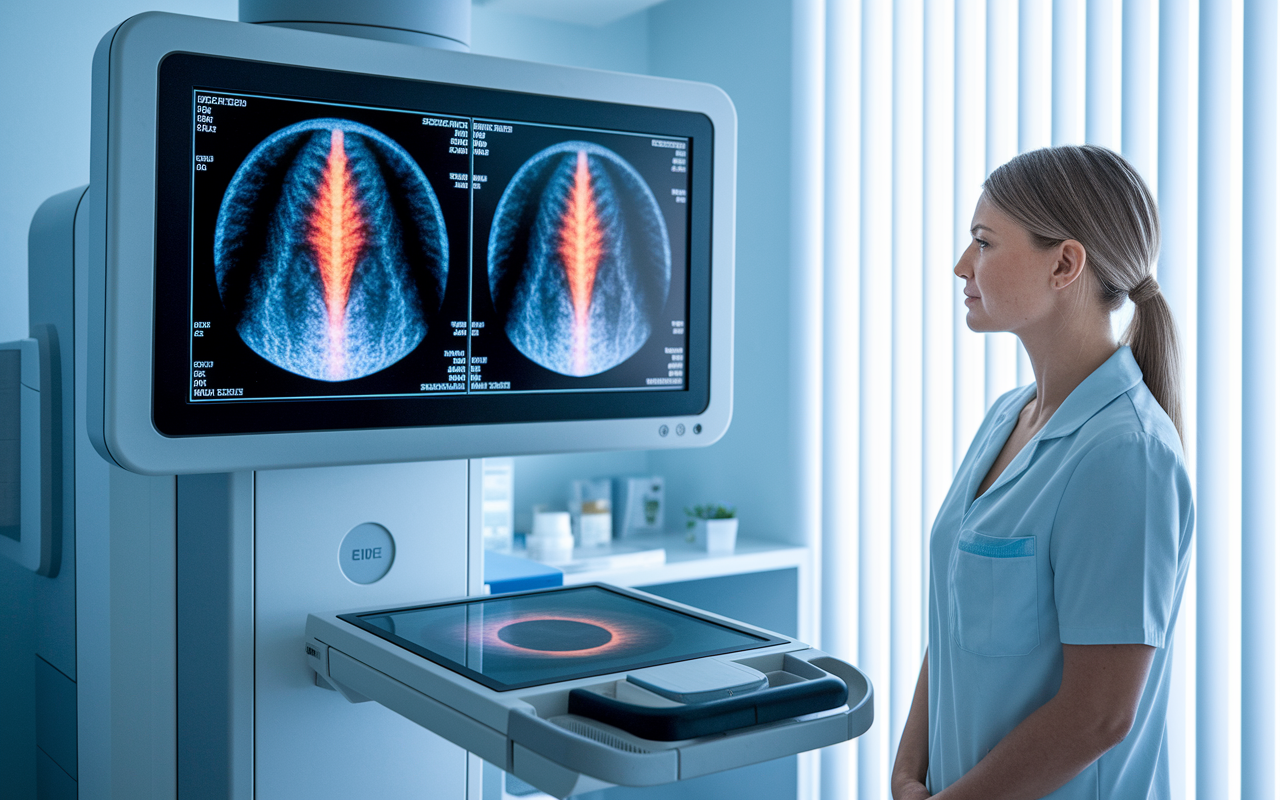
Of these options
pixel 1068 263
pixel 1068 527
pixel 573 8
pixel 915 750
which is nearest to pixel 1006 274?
pixel 1068 263

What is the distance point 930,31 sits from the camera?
7.06 feet

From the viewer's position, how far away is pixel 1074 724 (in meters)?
1.12

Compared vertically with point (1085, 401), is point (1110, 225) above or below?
above

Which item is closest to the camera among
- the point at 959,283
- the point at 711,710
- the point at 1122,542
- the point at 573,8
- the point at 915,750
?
the point at 711,710

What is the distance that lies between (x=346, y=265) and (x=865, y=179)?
1450mm

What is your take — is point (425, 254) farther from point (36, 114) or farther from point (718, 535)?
point (718, 535)

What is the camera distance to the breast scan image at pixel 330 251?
1.08 meters

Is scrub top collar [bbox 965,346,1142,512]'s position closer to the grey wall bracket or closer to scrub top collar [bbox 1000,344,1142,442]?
scrub top collar [bbox 1000,344,1142,442]

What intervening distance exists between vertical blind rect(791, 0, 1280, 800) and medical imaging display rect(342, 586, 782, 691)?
0.69 metres

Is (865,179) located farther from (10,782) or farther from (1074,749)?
(10,782)

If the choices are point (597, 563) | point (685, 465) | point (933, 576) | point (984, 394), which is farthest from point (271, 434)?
point (685, 465)

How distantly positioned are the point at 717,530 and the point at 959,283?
0.79 metres

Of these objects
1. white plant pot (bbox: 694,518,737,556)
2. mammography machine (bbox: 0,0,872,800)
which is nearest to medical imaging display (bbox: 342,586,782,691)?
mammography machine (bbox: 0,0,872,800)

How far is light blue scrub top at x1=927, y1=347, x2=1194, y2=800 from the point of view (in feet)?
3.60
